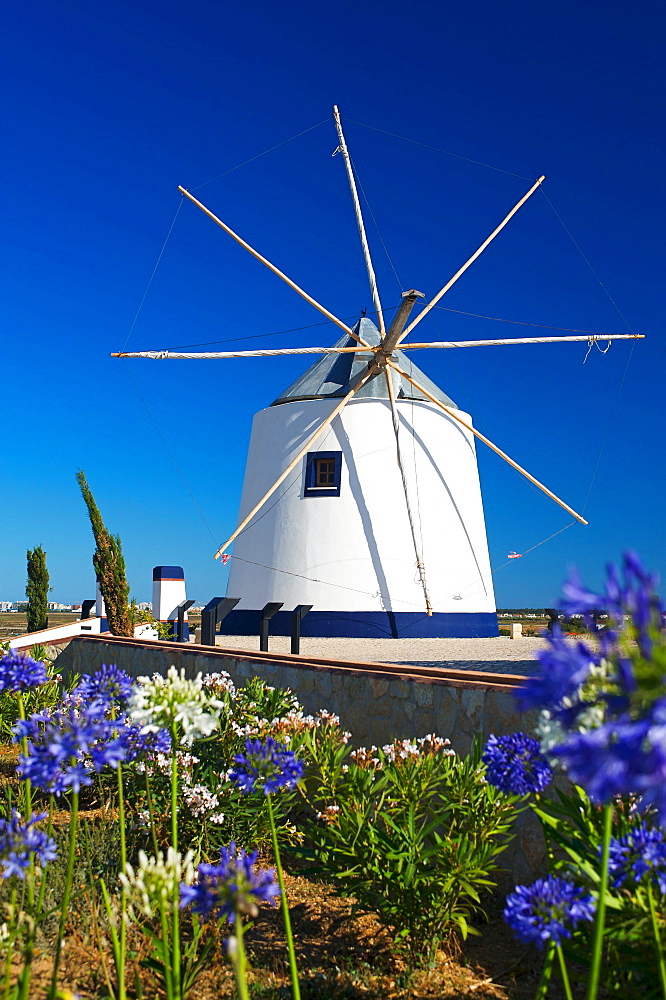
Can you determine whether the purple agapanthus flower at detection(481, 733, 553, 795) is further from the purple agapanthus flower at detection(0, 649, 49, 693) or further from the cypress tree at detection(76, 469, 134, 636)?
the cypress tree at detection(76, 469, 134, 636)

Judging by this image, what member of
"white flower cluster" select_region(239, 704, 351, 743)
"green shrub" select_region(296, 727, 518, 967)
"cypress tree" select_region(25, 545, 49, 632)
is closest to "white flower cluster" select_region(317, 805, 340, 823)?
"green shrub" select_region(296, 727, 518, 967)

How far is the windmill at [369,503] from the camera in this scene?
41.3ft

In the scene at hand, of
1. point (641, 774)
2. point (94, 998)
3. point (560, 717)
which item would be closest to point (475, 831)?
point (94, 998)

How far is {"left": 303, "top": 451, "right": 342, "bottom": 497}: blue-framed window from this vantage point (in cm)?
1305

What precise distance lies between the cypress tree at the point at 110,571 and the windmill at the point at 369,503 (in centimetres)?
197

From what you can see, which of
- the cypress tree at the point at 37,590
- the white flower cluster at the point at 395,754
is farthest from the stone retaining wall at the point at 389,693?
the cypress tree at the point at 37,590

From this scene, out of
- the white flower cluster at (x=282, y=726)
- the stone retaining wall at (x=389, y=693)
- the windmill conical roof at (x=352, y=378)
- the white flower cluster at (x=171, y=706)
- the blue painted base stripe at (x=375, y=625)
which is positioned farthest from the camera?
the windmill conical roof at (x=352, y=378)

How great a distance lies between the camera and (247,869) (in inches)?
56.9

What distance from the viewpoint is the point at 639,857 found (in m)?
1.79

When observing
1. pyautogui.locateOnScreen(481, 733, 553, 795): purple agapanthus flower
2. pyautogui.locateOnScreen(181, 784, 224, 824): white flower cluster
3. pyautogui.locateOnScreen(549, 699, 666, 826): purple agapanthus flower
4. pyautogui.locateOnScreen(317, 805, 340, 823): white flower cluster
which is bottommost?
pyautogui.locateOnScreen(181, 784, 224, 824): white flower cluster

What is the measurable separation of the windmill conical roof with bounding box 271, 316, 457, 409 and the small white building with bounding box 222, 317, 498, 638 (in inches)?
1.5

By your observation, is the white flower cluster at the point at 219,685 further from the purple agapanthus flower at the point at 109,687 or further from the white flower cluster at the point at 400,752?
the purple agapanthus flower at the point at 109,687

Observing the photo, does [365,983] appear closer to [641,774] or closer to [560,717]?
[560,717]

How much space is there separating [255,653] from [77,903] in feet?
10.7
